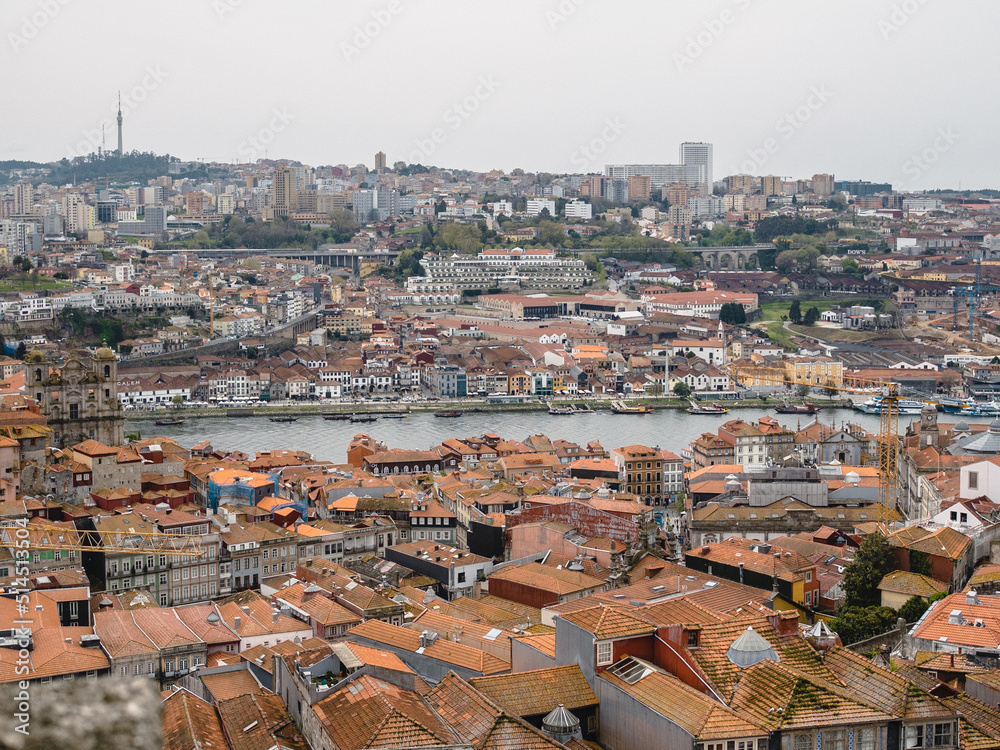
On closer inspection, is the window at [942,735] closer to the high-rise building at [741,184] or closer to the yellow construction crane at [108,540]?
the yellow construction crane at [108,540]

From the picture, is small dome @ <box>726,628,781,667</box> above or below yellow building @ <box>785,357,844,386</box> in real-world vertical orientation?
above

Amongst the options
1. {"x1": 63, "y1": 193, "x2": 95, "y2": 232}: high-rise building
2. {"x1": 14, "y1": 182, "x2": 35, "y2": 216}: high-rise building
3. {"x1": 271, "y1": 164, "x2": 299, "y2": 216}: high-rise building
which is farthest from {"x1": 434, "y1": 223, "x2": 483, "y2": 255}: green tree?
{"x1": 14, "y1": 182, "x2": 35, "y2": 216}: high-rise building

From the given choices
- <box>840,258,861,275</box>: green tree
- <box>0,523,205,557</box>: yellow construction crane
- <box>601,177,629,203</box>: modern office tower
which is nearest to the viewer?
<box>0,523,205,557</box>: yellow construction crane

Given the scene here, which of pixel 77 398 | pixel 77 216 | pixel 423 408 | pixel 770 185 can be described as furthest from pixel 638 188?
pixel 77 398

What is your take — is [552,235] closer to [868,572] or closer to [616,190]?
[616,190]

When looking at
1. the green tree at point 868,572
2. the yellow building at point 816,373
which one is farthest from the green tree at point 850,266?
the green tree at point 868,572

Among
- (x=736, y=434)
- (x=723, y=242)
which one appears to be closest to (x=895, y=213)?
(x=723, y=242)

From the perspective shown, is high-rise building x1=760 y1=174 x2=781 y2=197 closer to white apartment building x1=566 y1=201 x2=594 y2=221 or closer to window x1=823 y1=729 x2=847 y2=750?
white apartment building x1=566 y1=201 x2=594 y2=221

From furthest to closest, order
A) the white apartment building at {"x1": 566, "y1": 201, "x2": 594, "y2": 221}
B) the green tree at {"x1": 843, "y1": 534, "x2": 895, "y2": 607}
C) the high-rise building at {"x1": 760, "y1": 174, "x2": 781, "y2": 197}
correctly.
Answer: the high-rise building at {"x1": 760, "y1": 174, "x2": 781, "y2": 197}, the white apartment building at {"x1": 566, "y1": 201, "x2": 594, "y2": 221}, the green tree at {"x1": 843, "y1": 534, "x2": 895, "y2": 607}
